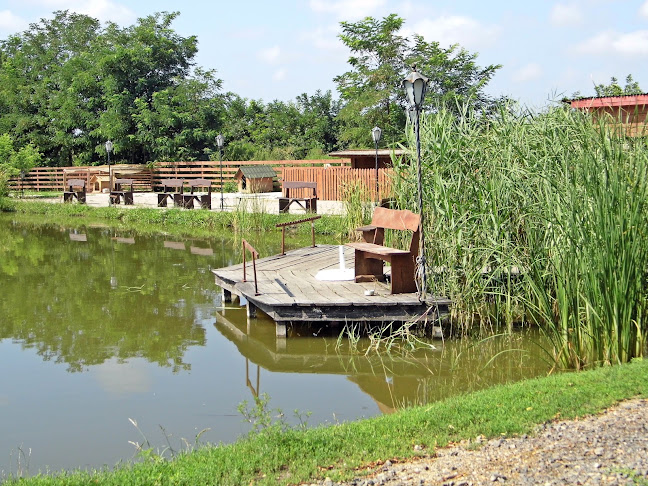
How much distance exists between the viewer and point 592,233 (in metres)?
6.42

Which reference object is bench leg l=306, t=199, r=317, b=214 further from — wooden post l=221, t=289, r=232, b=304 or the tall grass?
the tall grass

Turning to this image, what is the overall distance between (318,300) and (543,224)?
2663 millimetres

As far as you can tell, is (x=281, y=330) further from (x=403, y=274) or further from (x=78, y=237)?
(x=78, y=237)

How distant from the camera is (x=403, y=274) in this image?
29.5 feet

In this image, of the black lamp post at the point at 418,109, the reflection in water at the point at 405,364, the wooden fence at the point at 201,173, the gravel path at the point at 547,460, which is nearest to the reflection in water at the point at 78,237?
the wooden fence at the point at 201,173

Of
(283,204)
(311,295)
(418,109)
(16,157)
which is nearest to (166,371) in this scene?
(311,295)

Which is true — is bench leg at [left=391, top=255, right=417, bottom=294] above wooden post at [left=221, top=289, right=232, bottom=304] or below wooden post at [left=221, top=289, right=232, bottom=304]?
above

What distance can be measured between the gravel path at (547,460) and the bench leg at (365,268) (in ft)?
16.9

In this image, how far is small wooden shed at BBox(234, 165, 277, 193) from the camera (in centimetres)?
2956

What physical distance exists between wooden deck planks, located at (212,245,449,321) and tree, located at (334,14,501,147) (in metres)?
21.3

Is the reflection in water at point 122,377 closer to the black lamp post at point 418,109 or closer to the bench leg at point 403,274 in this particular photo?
the bench leg at point 403,274

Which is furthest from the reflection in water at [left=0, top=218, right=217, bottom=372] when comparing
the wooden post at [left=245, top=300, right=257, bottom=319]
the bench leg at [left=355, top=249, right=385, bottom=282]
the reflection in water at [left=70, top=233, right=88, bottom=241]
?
the bench leg at [left=355, top=249, right=385, bottom=282]

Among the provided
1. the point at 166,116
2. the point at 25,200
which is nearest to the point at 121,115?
the point at 166,116

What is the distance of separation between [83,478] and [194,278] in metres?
9.11
